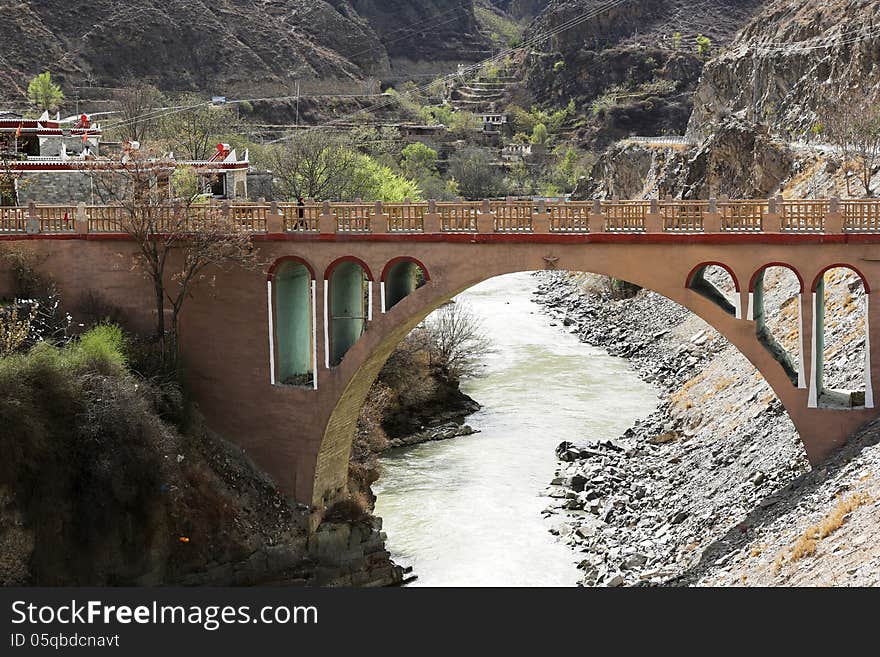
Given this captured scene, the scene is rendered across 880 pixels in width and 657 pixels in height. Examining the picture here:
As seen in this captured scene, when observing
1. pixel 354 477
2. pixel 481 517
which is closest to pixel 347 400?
pixel 354 477

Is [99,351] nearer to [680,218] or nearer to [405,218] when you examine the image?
[405,218]

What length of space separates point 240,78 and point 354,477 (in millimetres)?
78222

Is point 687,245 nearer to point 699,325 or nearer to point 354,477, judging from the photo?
point 354,477

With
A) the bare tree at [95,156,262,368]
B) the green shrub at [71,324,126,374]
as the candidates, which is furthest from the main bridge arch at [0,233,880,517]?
the green shrub at [71,324,126,374]

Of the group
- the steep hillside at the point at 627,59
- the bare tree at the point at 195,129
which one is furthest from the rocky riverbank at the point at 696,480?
the steep hillside at the point at 627,59

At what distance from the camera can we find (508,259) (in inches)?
1086

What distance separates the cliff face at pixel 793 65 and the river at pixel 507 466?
17.5m

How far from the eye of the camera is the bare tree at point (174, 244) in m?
28.6

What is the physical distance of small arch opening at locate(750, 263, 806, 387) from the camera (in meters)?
26.7

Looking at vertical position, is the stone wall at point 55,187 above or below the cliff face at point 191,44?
below

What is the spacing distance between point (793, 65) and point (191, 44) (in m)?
56.5

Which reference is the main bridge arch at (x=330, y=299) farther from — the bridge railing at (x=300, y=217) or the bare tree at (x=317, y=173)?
the bare tree at (x=317, y=173)

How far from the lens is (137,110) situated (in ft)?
251

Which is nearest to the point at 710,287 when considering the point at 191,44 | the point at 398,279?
the point at 398,279
